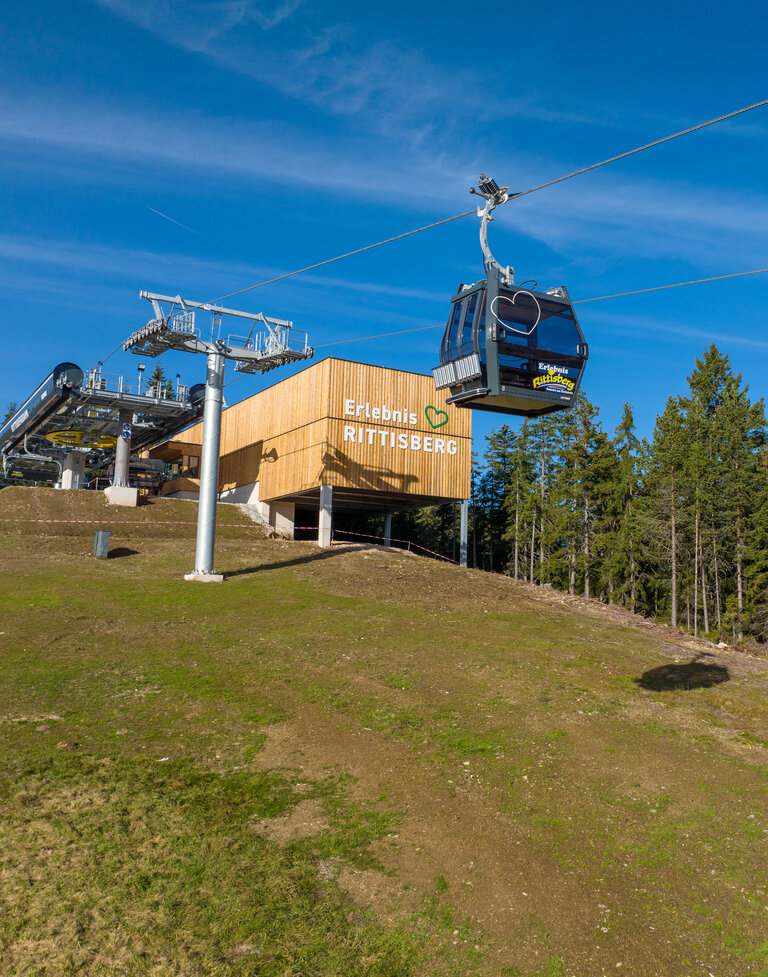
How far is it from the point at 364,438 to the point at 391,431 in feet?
5.69

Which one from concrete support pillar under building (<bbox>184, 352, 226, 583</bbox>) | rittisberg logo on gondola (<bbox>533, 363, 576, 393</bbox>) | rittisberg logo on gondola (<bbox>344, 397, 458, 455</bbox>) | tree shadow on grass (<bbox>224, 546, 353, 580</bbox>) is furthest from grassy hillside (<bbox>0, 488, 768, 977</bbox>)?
rittisberg logo on gondola (<bbox>344, 397, 458, 455</bbox>)

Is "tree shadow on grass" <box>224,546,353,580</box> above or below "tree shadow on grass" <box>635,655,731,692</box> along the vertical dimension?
above

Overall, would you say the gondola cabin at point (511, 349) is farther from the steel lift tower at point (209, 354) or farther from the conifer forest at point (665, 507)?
the conifer forest at point (665, 507)

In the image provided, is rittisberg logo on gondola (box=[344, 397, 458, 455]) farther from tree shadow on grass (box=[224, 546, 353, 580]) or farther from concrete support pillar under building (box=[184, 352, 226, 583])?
concrete support pillar under building (box=[184, 352, 226, 583])

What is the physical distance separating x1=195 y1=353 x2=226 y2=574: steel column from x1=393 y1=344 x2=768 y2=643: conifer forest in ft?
78.9

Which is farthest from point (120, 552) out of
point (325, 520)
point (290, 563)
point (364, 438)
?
point (364, 438)

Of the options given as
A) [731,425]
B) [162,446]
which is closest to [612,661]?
A: [731,425]

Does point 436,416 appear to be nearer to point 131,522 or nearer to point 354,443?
point 354,443

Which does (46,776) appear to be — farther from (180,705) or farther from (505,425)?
(505,425)

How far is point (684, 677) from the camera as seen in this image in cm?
1812

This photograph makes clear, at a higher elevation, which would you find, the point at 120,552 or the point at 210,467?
the point at 210,467

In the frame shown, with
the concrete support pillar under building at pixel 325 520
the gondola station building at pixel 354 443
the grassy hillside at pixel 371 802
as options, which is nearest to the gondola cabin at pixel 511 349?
the grassy hillside at pixel 371 802

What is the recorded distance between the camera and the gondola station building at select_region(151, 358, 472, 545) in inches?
1547

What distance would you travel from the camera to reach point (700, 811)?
10.6m
